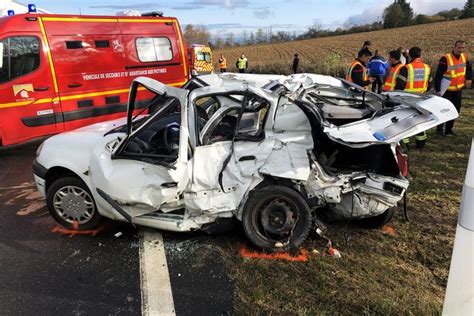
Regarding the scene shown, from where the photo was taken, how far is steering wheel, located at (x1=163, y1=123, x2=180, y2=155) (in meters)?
3.94

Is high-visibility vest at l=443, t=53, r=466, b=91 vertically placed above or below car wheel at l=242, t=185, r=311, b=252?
above

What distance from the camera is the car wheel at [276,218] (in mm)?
3797

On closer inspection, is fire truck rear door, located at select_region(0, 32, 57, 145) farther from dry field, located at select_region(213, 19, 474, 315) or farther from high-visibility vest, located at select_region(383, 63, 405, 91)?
high-visibility vest, located at select_region(383, 63, 405, 91)

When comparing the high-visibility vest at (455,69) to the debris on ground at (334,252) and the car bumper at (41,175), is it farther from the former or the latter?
the car bumper at (41,175)

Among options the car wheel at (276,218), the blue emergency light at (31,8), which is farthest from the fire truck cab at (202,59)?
the car wheel at (276,218)

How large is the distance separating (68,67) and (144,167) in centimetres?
468

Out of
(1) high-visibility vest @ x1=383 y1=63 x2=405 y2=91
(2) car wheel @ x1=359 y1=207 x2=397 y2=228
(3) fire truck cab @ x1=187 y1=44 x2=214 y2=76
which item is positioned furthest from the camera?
(3) fire truck cab @ x1=187 y1=44 x2=214 y2=76

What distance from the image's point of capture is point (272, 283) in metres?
3.42

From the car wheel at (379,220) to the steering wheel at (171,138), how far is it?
84.5 inches

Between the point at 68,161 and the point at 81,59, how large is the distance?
417cm

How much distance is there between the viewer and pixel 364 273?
140 inches

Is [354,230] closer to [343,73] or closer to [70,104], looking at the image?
[70,104]

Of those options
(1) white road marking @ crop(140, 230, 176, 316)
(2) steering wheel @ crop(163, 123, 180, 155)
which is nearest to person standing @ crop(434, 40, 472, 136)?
(2) steering wheel @ crop(163, 123, 180, 155)

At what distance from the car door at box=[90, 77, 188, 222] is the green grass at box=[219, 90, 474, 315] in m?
0.86
